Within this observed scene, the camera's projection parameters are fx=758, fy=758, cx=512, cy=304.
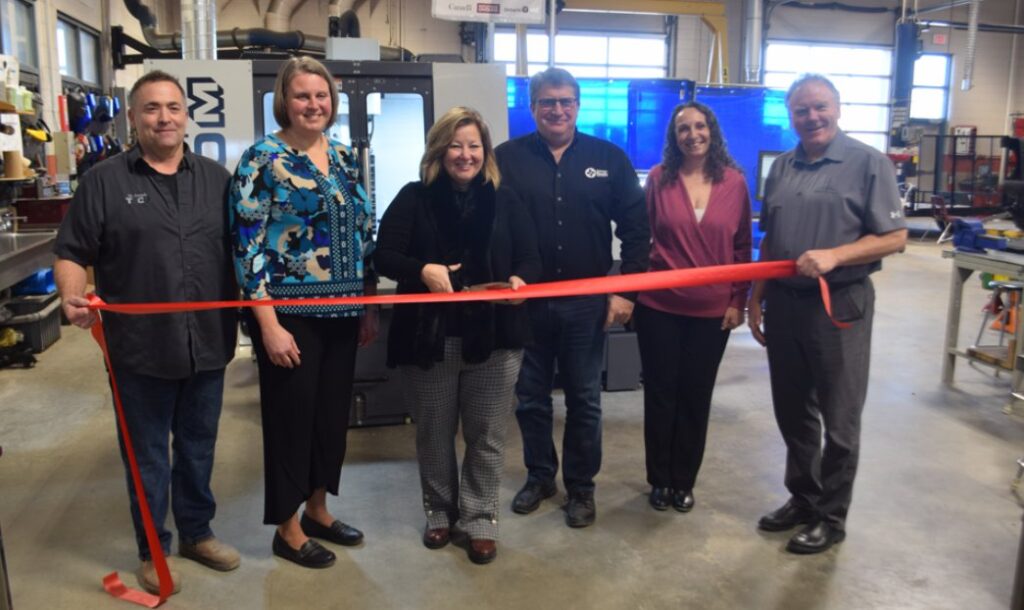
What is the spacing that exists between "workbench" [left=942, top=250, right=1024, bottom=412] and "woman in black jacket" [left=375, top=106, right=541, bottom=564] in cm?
300

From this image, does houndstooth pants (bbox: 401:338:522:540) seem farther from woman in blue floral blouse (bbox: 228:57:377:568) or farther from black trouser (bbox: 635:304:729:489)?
black trouser (bbox: 635:304:729:489)

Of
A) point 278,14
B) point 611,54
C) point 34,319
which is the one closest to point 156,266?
point 34,319

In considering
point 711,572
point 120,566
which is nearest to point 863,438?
point 711,572

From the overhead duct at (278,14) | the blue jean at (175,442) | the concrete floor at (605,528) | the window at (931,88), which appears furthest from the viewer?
the window at (931,88)

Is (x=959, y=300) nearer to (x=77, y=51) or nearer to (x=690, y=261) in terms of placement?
(x=690, y=261)

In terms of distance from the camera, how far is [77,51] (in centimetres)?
832

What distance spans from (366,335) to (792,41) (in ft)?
45.7

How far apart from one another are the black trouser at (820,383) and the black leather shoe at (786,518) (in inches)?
1.6

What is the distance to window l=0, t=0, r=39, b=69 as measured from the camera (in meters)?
6.20

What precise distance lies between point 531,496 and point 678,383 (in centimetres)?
72

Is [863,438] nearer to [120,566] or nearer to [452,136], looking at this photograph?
[452,136]

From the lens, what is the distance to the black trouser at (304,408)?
2.31m

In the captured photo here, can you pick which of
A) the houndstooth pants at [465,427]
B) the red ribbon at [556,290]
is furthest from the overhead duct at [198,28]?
the houndstooth pants at [465,427]

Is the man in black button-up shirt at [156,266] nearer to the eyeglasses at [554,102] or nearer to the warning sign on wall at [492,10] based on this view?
the eyeglasses at [554,102]
